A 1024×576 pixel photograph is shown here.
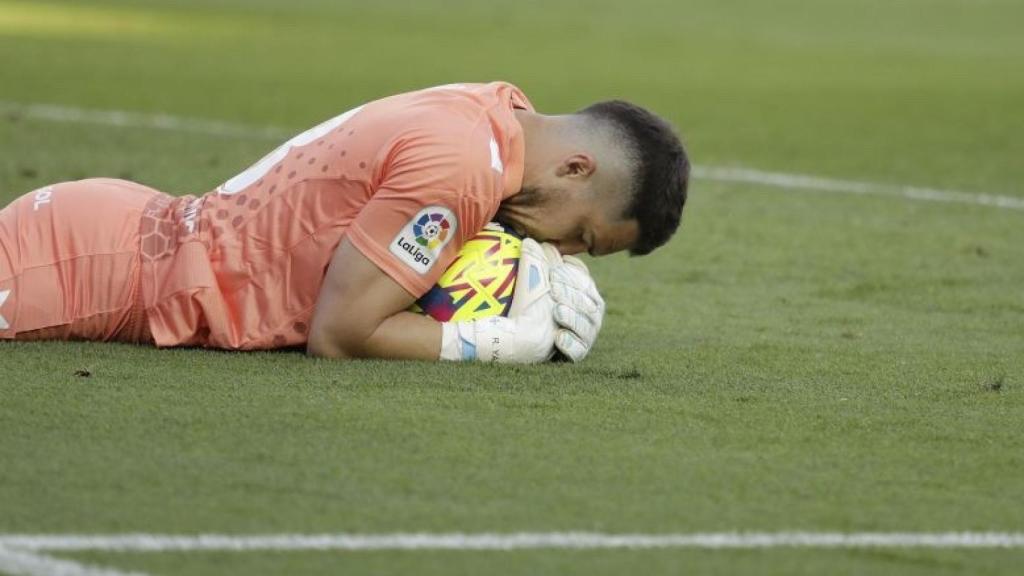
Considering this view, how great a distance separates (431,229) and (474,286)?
325 millimetres

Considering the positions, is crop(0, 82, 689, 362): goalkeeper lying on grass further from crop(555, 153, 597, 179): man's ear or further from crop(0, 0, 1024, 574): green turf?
crop(0, 0, 1024, 574): green turf

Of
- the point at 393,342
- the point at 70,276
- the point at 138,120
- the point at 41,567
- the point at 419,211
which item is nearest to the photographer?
the point at 41,567

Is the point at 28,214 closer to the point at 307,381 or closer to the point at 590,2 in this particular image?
the point at 307,381

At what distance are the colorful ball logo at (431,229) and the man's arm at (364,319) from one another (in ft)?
0.48

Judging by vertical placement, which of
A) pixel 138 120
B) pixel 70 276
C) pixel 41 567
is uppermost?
pixel 41 567

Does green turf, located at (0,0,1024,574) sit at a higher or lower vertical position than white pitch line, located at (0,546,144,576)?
lower

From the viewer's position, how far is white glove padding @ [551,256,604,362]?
5918 millimetres

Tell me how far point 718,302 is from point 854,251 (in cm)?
148

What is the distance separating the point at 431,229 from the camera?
5.64 metres

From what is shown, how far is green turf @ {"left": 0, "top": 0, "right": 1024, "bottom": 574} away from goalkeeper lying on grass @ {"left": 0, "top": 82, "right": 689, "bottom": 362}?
123 millimetres

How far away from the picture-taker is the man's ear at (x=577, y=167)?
5.89 metres

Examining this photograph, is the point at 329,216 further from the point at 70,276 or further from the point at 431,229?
the point at 70,276

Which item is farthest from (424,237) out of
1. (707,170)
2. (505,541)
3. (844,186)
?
(707,170)

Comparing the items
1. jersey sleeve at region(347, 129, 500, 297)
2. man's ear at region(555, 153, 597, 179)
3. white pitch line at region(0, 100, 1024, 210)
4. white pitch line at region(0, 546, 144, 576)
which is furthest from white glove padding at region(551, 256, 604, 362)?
white pitch line at region(0, 100, 1024, 210)
